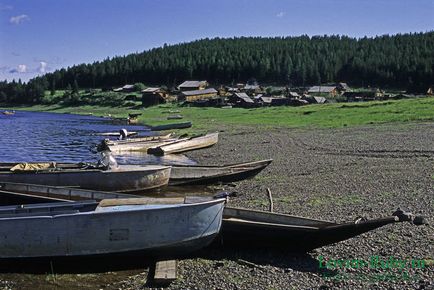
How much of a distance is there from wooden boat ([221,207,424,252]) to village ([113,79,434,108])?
9607 centimetres

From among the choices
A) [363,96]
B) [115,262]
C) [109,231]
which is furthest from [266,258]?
[363,96]

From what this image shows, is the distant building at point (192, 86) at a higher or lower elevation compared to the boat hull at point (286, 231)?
higher

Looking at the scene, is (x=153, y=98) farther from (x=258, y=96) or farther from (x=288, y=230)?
(x=288, y=230)

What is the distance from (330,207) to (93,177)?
11.2 m

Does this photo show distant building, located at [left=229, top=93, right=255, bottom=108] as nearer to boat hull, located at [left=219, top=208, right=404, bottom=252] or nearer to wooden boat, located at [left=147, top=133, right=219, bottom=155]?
wooden boat, located at [left=147, top=133, right=219, bottom=155]

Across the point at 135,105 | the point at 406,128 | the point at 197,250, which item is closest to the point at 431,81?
the point at 135,105

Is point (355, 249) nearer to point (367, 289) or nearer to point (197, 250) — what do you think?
point (367, 289)

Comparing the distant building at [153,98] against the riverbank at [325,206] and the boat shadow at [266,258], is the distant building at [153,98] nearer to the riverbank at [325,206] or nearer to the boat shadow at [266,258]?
the riverbank at [325,206]

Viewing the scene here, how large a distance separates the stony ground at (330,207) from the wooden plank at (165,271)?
204mm

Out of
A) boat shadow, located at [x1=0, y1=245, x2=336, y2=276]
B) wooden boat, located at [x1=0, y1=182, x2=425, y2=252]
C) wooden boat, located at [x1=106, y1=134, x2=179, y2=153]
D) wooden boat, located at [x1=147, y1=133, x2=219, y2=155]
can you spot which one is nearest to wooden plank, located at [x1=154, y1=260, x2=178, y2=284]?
boat shadow, located at [x1=0, y1=245, x2=336, y2=276]

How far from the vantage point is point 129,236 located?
13273 mm

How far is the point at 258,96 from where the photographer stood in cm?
12938

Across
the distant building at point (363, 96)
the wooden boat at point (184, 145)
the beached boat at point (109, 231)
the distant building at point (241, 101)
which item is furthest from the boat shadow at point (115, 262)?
the distant building at point (363, 96)

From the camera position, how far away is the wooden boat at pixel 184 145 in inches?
1667
